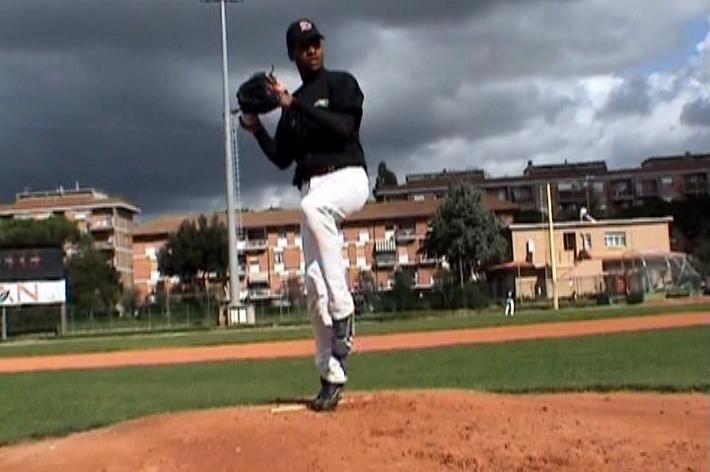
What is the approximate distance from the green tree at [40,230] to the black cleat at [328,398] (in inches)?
3814

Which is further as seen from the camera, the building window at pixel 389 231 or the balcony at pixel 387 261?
the balcony at pixel 387 261

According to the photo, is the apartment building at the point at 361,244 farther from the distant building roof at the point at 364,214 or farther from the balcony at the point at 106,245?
the balcony at the point at 106,245

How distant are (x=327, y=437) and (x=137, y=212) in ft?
414

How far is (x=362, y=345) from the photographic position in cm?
2627

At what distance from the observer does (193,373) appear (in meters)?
19.7

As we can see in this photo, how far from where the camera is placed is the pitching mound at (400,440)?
502cm

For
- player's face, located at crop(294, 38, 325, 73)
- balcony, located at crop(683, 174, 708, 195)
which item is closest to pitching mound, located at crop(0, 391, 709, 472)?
player's face, located at crop(294, 38, 325, 73)

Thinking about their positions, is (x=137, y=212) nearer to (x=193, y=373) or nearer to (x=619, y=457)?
(x=193, y=373)

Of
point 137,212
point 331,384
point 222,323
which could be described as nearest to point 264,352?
point 331,384

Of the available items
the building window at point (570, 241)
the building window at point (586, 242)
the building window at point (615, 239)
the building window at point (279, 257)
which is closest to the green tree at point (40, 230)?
the building window at point (279, 257)

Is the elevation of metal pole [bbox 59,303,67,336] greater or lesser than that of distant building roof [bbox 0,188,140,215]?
lesser

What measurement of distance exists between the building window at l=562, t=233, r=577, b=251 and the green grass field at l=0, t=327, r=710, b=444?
60785 millimetres

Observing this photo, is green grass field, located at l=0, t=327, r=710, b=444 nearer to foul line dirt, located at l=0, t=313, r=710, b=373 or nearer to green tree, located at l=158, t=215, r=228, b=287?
foul line dirt, located at l=0, t=313, r=710, b=373

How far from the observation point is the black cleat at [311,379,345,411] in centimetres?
616
